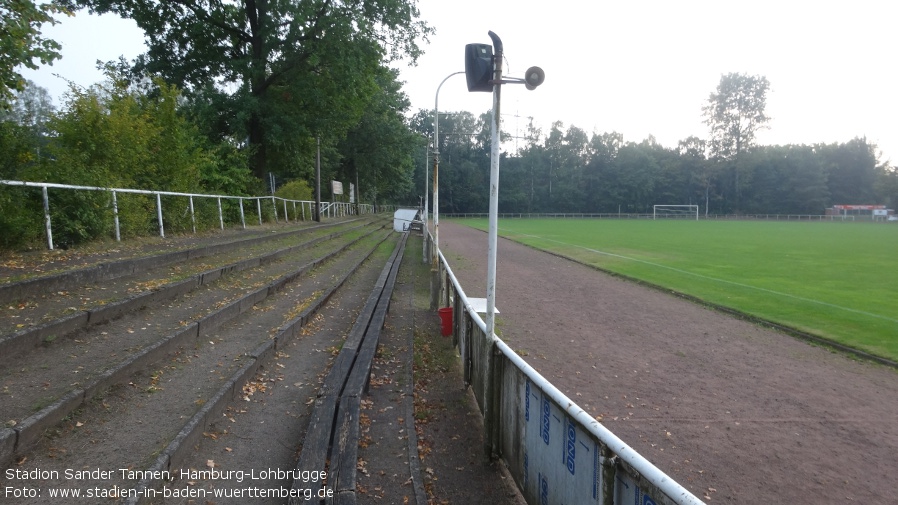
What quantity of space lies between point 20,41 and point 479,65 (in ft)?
21.7

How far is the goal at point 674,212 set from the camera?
314 ft

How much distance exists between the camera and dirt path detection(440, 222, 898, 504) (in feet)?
16.0

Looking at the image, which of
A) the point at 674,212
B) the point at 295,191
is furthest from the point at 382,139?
the point at 674,212

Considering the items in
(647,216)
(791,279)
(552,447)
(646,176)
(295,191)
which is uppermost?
(646,176)

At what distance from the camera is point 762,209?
93688 mm

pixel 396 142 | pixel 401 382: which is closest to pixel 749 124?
pixel 396 142

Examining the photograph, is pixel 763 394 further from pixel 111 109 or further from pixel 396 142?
pixel 396 142

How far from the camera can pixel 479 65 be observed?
4832 mm

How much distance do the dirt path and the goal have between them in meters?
88.4

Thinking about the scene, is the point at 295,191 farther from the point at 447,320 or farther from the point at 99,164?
the point at 447,320

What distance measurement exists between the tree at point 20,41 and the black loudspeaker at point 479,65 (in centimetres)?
643

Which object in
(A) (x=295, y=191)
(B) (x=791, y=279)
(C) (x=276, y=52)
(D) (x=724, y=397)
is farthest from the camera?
(A) (x=295, y=191)

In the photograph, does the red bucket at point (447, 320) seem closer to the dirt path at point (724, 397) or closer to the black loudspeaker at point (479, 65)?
the dirt path at point (724, 397)

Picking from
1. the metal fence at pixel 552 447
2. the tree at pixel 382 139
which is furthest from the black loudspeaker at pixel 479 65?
the tree at pixel 382 139
